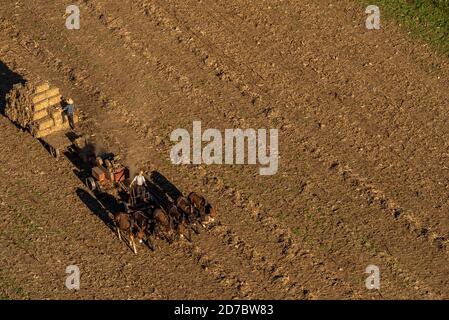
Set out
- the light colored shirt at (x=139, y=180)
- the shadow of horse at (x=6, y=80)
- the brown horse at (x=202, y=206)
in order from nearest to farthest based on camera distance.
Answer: the brown horse at (x=202, y=206) < the light colored shirt at (x=139, y=180) < the shadow of horse at (x=6, y=80)

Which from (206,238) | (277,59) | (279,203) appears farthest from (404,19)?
(206,238)

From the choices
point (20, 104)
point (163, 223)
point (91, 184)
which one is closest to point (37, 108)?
point (20, 104)

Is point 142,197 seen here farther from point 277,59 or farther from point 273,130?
point 277,59

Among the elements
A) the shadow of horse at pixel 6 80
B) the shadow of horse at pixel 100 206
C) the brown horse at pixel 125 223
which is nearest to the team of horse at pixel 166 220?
the brown horse at pixel 125 223

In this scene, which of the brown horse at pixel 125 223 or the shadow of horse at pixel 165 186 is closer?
the brown horse at pixel 125 223

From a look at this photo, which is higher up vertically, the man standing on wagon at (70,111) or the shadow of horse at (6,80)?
the shadow of horse at (6,80)

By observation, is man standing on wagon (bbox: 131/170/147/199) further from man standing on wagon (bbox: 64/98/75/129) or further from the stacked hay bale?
the stacked hay bale

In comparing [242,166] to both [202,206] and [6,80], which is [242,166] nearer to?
[202,206]

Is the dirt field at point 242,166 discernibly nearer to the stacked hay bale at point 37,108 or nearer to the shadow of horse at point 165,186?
the shadow of horse at point 165,186
